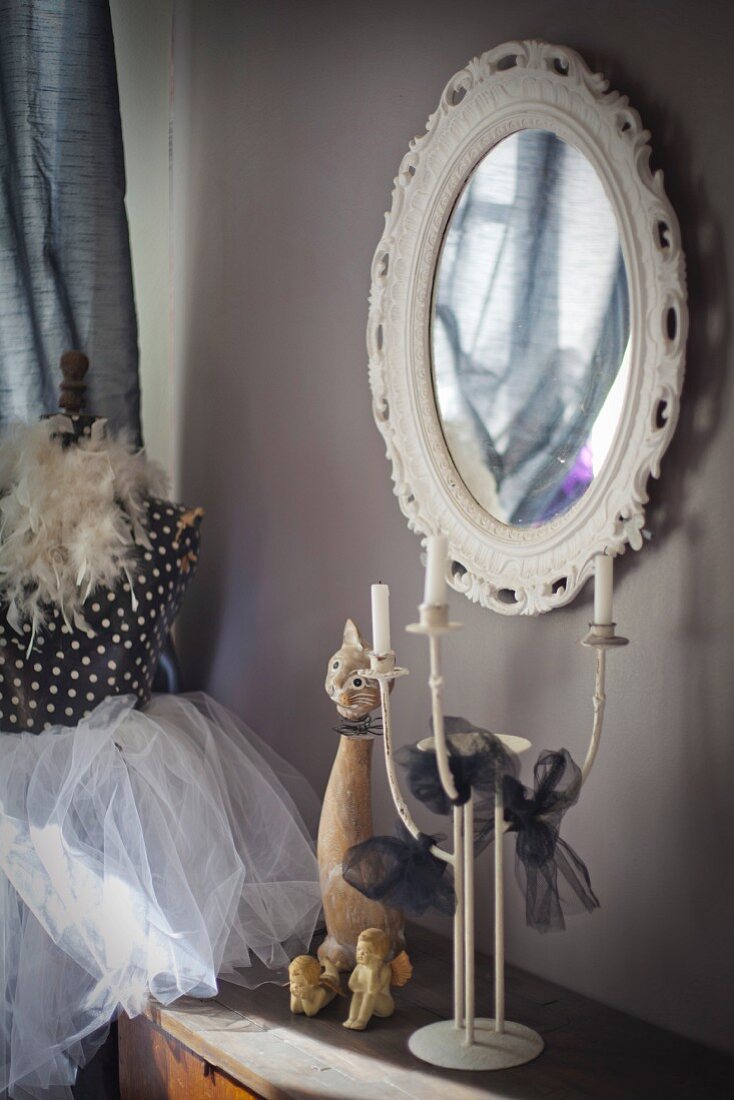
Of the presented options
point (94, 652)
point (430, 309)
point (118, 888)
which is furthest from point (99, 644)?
point (430, 309)

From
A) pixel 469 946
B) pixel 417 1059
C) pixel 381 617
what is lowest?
pixel 417 1059

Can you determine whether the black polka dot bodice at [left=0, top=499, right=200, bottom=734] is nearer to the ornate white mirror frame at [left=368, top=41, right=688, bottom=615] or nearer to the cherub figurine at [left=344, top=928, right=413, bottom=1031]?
the ornate white mirror frame at [left=368, top=41, right=688, bottom=615]

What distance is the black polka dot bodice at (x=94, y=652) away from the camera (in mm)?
1590

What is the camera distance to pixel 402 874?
3.87 ft

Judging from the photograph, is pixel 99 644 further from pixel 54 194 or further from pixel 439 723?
pixel 54 194

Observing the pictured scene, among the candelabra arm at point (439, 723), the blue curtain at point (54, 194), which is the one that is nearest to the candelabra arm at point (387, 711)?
the candelabra arm at point (439, 723)

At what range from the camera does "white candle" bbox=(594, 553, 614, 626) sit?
44.5 inches

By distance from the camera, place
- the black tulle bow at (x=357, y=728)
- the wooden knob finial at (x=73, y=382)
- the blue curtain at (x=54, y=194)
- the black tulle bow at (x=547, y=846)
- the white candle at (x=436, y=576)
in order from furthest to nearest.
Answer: the blue curtain at (x=54, y=194), the wooden knob finial at (x=73, y=382), the black tulle bow at (x=357, y=728), the black tulle bow at (x=547, y=846), the white candle at (x=436, y=576)

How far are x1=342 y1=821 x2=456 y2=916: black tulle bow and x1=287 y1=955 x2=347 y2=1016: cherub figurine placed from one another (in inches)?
6.3

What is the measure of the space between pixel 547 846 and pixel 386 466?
666 mm

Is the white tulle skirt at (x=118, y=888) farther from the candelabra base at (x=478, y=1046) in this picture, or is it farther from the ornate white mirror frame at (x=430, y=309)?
the ornate white mirror frame at (x=430, y=309)

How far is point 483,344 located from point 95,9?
1.12 m

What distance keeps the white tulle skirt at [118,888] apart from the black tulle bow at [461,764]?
418 mm

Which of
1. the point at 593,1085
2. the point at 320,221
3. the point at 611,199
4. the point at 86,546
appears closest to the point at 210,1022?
the point at 593,1085
